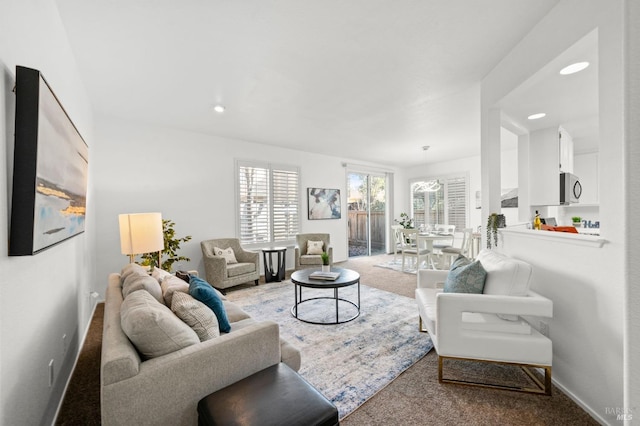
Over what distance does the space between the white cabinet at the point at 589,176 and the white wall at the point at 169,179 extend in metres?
5.84

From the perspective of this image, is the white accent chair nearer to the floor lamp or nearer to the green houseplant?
the floor lamp

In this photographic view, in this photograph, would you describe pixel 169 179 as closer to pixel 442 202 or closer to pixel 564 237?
pixel 564 237

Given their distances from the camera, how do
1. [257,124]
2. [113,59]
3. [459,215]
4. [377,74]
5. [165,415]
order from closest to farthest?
[165,415]
[113,59]
[377,74]
[257,124]
[459,215]

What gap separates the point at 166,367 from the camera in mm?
1201

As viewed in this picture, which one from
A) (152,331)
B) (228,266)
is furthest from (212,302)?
(228,266)

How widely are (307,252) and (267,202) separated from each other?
4.41 ft

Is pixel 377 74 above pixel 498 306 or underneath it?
above

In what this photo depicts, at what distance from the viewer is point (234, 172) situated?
16.9 ft

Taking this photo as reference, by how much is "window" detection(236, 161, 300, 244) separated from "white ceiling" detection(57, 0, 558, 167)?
4.31ft

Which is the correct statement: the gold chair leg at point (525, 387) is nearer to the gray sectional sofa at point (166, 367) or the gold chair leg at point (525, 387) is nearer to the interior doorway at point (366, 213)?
the gray sectional sofa at point (166, 367)

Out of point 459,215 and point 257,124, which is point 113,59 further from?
point 459,215

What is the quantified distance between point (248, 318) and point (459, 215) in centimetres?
659

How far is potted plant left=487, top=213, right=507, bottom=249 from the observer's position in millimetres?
2686

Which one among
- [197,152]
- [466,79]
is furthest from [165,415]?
[197,152]
